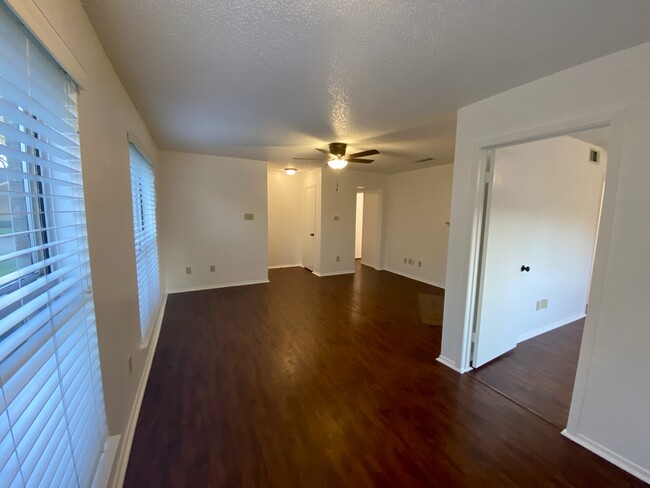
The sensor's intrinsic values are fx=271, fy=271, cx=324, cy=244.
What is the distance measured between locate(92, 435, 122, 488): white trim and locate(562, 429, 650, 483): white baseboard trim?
2.69m

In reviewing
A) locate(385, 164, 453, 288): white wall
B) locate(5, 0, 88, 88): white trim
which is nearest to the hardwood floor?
locate(5, 0, 88, 88): white trim

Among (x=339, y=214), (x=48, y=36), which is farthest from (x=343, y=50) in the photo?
(x=339, y=214)

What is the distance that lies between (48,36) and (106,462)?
1.86 m

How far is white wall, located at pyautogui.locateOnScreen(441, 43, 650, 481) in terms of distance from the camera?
1485 millimetres

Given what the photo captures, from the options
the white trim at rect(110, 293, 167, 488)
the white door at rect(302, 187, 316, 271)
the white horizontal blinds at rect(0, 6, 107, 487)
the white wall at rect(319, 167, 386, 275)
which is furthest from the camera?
the white door at rect(302, 187, 316, 271)

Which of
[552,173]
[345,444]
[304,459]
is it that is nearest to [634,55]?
[552,173]

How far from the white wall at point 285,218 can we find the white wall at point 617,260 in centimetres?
518

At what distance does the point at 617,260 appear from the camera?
1.57 meters

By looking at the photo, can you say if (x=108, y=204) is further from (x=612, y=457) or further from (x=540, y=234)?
(x=540, y=234)

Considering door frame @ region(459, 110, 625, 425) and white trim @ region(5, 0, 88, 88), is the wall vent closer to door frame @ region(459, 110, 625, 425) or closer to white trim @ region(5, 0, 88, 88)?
door frame @ region(459, 110, 625, 425)

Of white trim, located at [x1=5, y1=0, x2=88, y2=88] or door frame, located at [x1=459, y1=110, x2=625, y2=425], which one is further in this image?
door frame, located at [x1=459, y1=110, x2=625, y2=425]

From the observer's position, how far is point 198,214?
4.70 metres

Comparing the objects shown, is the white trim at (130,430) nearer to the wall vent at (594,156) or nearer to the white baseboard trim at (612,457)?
the white baseboard trim at (612,457)

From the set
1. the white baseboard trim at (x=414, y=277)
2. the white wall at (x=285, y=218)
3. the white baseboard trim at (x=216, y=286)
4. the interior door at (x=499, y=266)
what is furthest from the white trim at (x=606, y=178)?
the white wall at (x=285, y=218)
